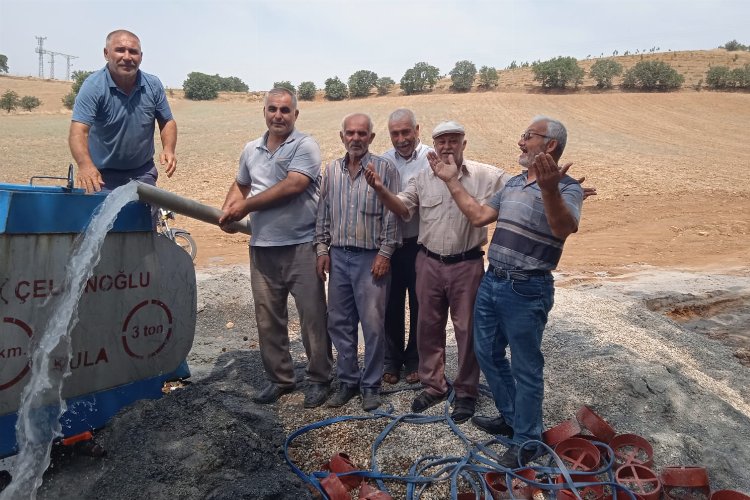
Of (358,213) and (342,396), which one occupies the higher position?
(358,213)

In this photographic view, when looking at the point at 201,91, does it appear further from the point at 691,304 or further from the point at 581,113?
the point at 691,304

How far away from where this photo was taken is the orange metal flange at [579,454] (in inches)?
131

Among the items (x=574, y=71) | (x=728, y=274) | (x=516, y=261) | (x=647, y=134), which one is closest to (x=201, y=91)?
(x=574, y=71)

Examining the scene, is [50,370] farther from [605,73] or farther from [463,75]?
[463,75]

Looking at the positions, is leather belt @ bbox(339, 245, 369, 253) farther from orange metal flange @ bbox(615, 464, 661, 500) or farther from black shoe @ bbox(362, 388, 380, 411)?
orange metal flange @ bbox(615, 464, 661, 500)

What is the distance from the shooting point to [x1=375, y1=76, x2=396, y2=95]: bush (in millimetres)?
50941

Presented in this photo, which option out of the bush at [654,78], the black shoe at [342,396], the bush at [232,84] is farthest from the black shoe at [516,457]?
the bush at [232,84]

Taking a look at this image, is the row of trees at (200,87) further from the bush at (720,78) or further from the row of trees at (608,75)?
the bush at (720,78)

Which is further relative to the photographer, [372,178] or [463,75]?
[463,75]

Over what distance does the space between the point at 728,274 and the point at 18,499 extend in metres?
9.03

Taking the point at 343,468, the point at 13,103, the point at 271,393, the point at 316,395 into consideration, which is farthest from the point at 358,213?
the point at 13,103

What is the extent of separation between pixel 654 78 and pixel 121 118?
43.6 meters

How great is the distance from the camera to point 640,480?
3111 mm

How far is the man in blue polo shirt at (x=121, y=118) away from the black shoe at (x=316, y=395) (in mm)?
1751
